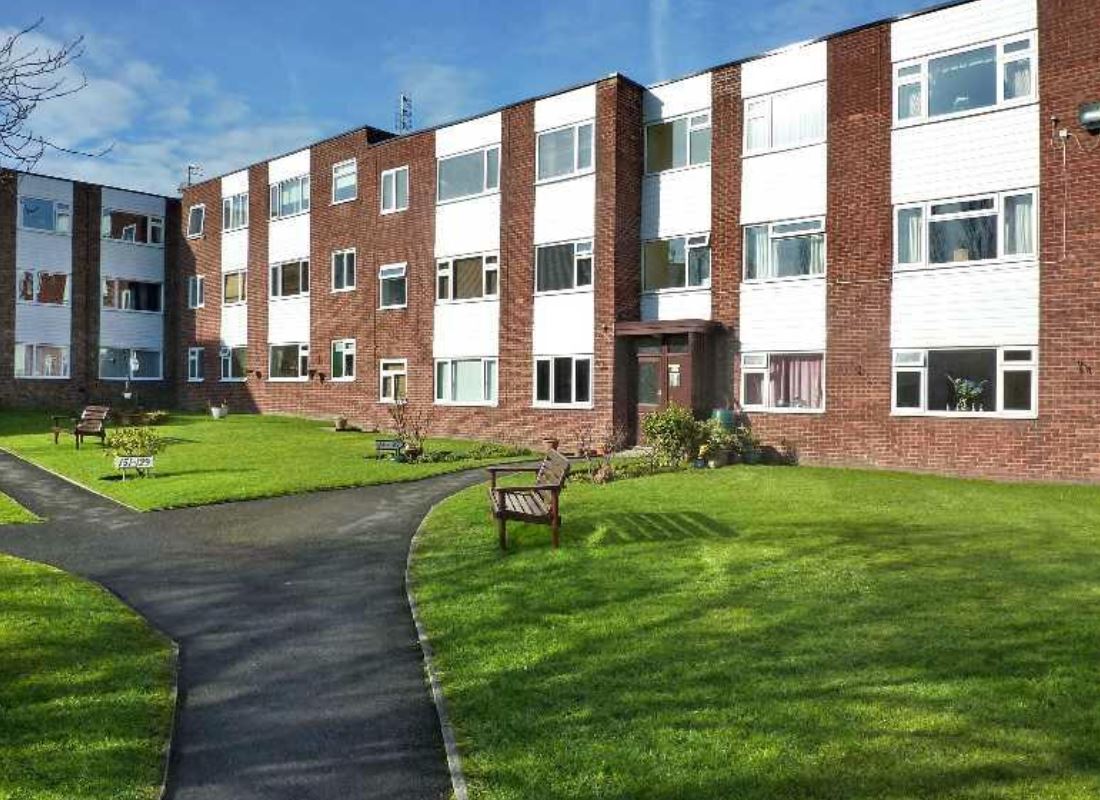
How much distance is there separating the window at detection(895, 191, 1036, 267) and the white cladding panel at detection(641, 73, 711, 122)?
640 centimetres

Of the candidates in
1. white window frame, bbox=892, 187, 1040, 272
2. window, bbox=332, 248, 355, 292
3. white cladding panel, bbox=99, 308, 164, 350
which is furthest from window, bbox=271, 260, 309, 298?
white window frame, bbox=892, 187, 1040, 272

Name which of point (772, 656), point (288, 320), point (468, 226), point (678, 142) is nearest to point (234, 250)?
point (288, 320)

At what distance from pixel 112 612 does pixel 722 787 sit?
6191 mm

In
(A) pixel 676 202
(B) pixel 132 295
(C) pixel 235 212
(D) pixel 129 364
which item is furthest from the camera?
(B) pixel 132 295

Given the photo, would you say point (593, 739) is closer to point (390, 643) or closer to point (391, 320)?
point (390, 643)

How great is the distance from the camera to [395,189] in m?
29.8

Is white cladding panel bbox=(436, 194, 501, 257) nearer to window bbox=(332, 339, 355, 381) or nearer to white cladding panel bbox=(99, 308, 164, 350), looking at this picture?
window bbox=(332, 339, 355, 381)

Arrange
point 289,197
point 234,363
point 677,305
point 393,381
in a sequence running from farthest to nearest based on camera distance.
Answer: point 234,363, point 289,197, point 393,381, point 677,305

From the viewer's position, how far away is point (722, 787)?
172 inches

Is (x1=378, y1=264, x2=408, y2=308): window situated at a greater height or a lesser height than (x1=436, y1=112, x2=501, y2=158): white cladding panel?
lesser

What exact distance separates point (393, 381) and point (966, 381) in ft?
60.5

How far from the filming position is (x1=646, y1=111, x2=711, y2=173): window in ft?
74.3

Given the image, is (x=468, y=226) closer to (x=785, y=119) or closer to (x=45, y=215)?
(x=785, y=119)

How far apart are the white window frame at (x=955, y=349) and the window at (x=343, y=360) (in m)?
19.2
